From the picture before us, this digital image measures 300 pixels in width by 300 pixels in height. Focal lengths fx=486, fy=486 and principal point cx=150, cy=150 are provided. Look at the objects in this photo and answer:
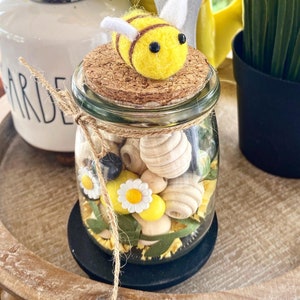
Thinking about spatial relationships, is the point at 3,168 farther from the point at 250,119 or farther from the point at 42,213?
the point at 250,119

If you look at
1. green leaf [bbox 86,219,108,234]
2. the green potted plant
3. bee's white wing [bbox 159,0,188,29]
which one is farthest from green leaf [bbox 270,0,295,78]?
green leaf [bbox 86,219,108,234]

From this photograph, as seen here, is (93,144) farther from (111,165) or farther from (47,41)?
(47,41)

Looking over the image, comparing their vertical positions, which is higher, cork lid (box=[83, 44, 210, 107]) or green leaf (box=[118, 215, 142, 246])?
cork lid (box=[83, 44, 210, 107])

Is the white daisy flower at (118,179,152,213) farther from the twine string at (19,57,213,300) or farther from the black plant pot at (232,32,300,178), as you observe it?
the black plant pot at (232,32,300,178)

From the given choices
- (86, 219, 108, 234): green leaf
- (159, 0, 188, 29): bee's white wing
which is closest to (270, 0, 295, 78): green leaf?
(159, 0, 188, 29): bee's white wing

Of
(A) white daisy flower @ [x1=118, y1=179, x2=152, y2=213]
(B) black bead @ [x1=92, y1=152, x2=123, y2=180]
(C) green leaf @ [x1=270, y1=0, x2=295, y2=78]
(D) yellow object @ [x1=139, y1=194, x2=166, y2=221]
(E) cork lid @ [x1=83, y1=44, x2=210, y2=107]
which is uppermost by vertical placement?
(E) cork lid @ [x1=83, y1=44, x2=210, y2=107]

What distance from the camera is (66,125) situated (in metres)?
0.48

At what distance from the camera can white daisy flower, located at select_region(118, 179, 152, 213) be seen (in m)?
0.34

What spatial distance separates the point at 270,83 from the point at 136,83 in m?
0.18

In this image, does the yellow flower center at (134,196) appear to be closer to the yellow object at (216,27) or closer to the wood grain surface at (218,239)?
the wood grain surface at (218,239)

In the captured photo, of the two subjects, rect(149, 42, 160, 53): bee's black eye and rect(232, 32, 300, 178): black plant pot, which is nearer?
rect(149, 42, 160, 53): bee's black eye

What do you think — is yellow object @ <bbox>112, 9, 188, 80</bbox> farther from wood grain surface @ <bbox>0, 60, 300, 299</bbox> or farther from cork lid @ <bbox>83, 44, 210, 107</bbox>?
wood grain surface @ <bbox>0, 60, 300, 299</bbox>

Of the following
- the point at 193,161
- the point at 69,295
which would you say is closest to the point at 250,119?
the point at 193,161

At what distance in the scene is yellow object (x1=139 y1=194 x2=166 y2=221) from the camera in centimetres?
35
